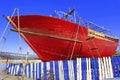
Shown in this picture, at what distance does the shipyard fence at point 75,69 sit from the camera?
17062mm

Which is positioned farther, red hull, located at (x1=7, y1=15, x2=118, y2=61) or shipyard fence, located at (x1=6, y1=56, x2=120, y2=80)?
red hull, located at (x1=7, y1=15, x2=118, y2=61)

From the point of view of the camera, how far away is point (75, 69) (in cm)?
1728

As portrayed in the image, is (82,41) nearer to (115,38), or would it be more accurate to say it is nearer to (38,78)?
(38,78)

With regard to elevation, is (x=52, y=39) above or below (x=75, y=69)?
above

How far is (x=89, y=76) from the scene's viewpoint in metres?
17.2

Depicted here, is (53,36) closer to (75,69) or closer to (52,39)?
(52,39)

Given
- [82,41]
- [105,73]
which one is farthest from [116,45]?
[105,73]

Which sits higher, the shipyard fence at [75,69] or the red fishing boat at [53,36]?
the red fishing boat at [53,36]

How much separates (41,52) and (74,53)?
374 centimetres

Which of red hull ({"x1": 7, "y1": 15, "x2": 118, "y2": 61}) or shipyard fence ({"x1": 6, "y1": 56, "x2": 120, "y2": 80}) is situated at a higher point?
red hull ({"x1": 7, "y1": 15, "x2": 118, "y2": 61})

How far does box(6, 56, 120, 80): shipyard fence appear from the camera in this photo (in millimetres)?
17062

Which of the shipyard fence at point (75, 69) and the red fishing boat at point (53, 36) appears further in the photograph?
the red fishing boat at point (53, 36)

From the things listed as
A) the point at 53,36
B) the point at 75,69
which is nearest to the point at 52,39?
the point at 53,36

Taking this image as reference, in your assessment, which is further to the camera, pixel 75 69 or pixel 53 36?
pixel 53 36
